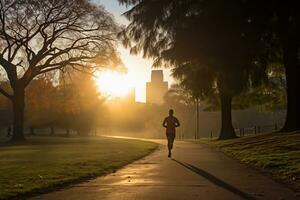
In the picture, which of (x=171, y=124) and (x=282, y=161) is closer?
(x=282, y=161)

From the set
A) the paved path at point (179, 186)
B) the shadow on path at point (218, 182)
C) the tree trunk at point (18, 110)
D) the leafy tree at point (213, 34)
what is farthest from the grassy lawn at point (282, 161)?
the tree trunk at point (18, 110)

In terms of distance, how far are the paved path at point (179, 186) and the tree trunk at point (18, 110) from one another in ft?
104

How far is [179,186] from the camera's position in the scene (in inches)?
468

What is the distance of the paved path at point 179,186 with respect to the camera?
10.5 metres

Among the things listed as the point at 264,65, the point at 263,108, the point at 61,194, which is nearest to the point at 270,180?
the point at 61,194

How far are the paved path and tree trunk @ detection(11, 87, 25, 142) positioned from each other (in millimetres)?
31843

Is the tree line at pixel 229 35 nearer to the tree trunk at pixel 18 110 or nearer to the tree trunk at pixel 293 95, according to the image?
the tree trunk at pixel 293 95

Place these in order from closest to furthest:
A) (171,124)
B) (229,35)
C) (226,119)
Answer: (171,124)
(229,35)
(226,119)

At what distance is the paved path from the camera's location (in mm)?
10539

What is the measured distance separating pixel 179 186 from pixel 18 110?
36.9m

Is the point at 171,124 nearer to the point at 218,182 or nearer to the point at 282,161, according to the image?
the point at 282,161

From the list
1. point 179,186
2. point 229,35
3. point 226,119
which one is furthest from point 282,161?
point 226,119

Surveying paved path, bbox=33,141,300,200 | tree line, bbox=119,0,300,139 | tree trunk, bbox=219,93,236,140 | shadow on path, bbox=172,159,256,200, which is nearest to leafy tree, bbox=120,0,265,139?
tree line, bbox=119,0,300,139

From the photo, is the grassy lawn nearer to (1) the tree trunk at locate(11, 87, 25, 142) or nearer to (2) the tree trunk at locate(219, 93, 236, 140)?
(2) the tree trunk at locate(219, 93, 236, 140)
